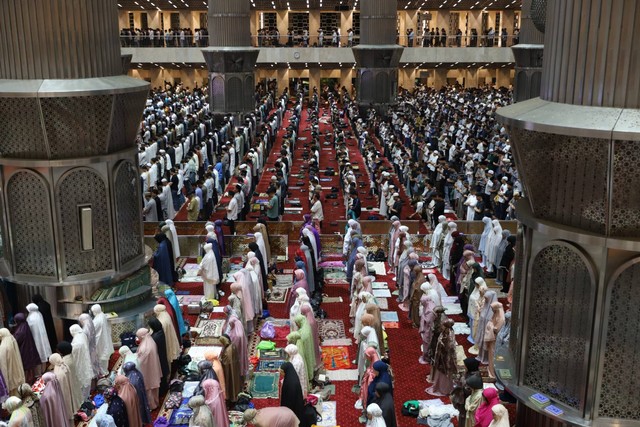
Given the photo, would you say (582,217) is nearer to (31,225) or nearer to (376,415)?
(376,415)

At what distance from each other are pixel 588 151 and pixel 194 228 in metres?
10.4

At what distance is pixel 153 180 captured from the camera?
17.8 meters

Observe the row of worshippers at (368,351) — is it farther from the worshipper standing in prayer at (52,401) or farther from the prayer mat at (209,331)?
the worshipper standing in prayer at (52,401)

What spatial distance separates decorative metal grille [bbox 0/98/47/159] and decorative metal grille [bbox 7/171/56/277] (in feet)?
1.03

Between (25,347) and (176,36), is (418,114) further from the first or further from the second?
(25,347)

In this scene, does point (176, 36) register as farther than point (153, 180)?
Yes

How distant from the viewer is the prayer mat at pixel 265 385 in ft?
29.2

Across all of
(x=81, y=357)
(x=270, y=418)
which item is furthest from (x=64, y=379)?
(x=270, y=418)

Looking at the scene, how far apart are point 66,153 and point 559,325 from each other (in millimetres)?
6920

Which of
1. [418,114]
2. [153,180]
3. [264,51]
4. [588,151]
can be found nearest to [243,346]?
[588,151]

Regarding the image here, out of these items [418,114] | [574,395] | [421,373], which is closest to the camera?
[574,395]

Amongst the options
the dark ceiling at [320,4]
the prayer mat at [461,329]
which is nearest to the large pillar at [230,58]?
the dark ceiling at [320,4]

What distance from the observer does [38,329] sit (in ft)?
30.0

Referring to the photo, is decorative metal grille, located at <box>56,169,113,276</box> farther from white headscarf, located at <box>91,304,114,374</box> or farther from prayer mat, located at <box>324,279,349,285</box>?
prayer mat, located at <box>324,279,349,285</box>
